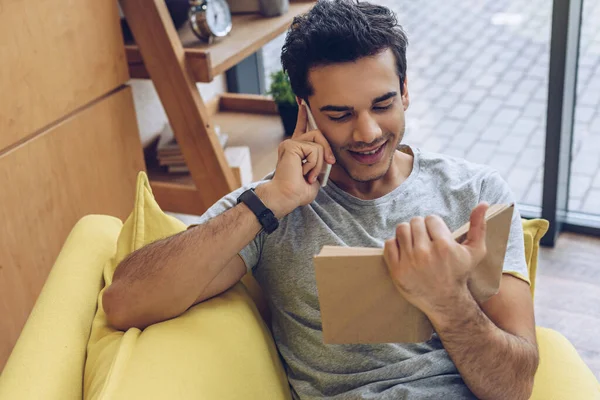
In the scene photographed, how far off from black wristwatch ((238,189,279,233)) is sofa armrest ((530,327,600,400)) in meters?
0.59

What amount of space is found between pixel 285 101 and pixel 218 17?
49cm

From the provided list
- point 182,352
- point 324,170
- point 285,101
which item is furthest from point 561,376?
point 285,101

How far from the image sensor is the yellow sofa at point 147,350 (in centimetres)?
125

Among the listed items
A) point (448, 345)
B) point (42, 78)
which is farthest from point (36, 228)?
point (448, 345)

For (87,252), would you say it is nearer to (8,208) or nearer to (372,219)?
(8,208)

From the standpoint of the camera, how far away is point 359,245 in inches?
59.0

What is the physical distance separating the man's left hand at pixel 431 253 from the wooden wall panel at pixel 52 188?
3.86 ft

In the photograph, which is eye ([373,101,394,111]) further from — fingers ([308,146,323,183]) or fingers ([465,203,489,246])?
fingers ([465,203,489,246])

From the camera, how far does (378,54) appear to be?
1.50 meters

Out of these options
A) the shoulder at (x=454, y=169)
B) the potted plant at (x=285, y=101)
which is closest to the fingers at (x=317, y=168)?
the shoulder at (x=454, y=169)

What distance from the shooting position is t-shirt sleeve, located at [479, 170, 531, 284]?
1424 mm

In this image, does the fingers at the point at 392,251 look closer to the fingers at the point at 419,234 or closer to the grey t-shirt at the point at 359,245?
the fingers at the point at 419,234

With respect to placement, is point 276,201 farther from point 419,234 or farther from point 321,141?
point 419,234

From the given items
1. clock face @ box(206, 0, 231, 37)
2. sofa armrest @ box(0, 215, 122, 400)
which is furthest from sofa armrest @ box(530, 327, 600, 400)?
clock face @ box(206, 0, 231, 37)
